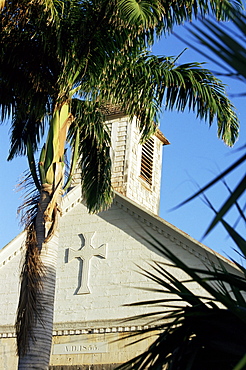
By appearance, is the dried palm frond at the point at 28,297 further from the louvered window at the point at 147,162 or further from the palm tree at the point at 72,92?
the louvered window at the point at 147,162

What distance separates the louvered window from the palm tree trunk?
14.2m

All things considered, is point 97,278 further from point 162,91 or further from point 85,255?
point 162,91

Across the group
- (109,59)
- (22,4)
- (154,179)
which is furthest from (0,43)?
(154,179)

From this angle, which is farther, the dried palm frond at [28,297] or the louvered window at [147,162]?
the louvered window at [147,162]

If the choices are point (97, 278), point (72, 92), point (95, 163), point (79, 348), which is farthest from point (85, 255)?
point (72, 92)

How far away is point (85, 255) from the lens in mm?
20141

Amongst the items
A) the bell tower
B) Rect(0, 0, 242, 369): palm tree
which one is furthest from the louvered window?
Rect(0, 0, 242, 369): palm tree

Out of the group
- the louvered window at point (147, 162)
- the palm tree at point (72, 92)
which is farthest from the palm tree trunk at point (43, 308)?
the louvered window at point (147, 162)

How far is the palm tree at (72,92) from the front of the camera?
11.2 m

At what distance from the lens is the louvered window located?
25797 millimetres

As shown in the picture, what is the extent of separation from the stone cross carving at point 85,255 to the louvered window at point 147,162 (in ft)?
19.4

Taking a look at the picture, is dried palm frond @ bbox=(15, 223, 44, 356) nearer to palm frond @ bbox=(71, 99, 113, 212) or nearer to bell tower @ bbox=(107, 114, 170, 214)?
palm frond @ bbox=(71, 99, 113, 212)

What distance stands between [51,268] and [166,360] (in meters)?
6.47

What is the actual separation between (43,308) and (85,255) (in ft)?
30.3
